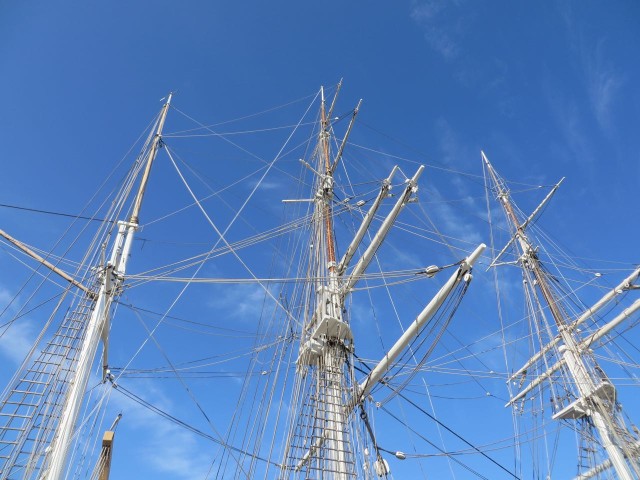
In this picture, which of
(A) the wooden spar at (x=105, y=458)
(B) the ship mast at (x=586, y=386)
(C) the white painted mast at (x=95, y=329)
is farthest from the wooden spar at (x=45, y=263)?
(B) the ship mast at (x=586, y=386)

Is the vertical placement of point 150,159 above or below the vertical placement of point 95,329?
above

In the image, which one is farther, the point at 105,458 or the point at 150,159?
the point at 150,159

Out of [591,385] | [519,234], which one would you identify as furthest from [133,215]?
[519,234]

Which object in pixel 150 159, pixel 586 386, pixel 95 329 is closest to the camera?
pixel 95 329

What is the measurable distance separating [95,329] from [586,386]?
18.3 m

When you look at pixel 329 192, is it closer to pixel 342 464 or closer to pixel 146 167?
pixel 146 167

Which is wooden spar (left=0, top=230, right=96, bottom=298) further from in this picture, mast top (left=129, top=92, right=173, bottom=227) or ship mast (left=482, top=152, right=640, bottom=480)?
ship mast (left=482, top=152, right=640, bottom=480)

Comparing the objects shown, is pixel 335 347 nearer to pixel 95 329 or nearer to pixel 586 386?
pixel 95 329

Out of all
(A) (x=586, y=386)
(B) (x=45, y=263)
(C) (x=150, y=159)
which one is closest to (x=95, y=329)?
(B) (x=45, y=263)

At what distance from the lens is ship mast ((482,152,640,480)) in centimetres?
1557

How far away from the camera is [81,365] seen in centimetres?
801

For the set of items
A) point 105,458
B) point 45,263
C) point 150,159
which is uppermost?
point 150,159

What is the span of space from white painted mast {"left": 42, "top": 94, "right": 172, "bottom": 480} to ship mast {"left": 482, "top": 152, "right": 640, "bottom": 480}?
1521 centimetres

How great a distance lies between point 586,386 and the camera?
1775 centimetres
